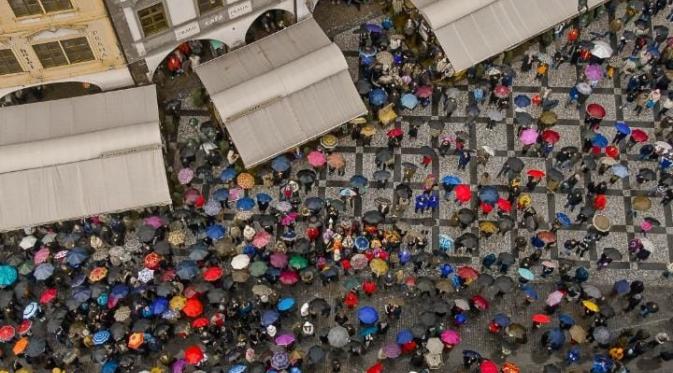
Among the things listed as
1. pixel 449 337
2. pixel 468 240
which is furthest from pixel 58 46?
pixel 449 337

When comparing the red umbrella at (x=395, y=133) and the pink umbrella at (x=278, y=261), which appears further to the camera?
the red umbrella at (x=395, y=133)

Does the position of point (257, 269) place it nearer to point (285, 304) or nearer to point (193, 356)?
point (285, 304)

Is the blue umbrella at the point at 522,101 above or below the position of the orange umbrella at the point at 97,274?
above

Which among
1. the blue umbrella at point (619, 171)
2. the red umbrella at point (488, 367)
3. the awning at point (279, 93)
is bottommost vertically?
the red umbrella at point (488, 367)

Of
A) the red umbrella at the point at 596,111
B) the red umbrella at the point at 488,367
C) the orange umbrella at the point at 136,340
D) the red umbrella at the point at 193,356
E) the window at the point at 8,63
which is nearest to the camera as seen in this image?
the red umbrella at the point at 488,367

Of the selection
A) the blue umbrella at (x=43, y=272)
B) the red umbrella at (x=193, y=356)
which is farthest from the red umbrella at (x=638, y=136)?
the blue umbrella at (x=43, y=272)

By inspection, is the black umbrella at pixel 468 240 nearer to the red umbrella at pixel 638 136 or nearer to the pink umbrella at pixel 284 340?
the pink umbrella at pixel 284 340

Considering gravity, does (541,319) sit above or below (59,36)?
Result: below

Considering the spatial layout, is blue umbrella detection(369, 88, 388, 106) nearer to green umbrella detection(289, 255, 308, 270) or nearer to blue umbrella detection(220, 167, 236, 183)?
blue umbrella detection(220, 167, 236, 183)
